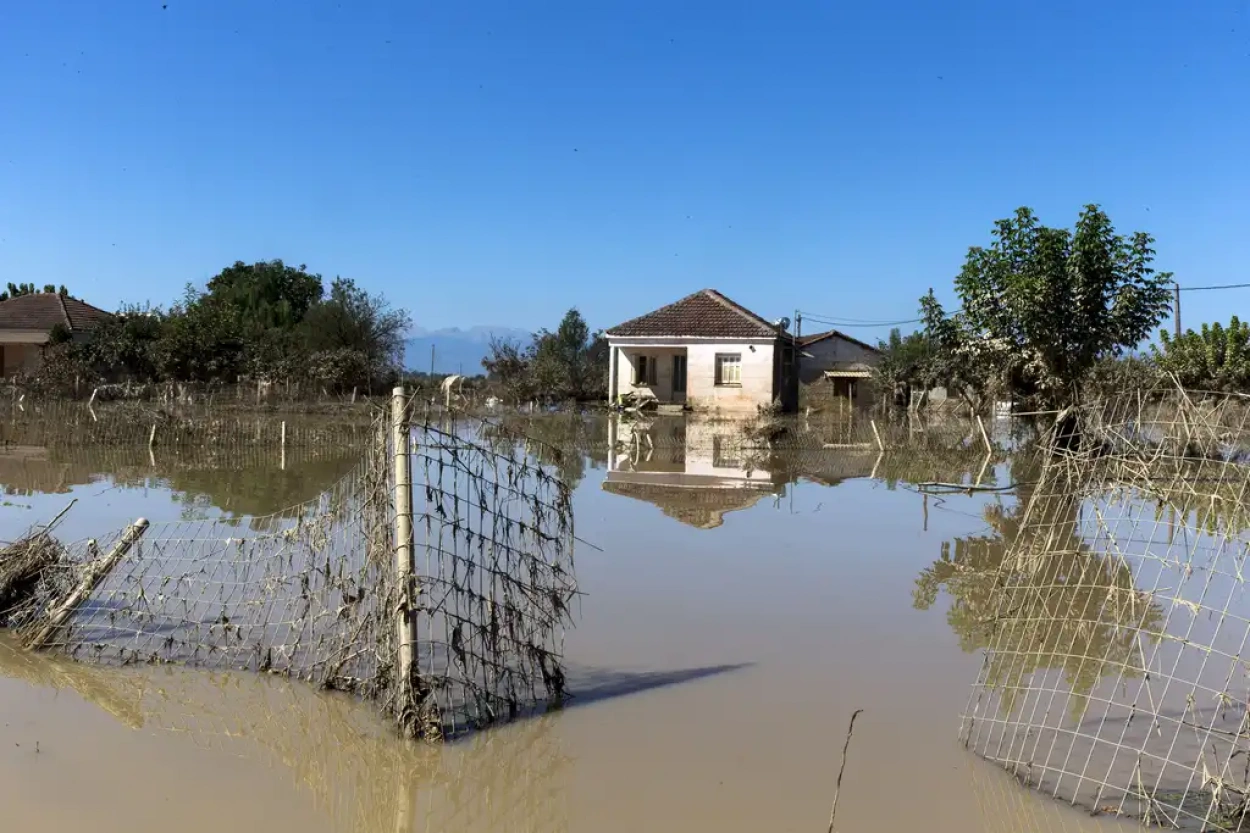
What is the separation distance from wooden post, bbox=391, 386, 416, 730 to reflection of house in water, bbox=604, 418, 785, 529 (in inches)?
270

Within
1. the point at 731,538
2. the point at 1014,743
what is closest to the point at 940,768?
the point at 1014,743

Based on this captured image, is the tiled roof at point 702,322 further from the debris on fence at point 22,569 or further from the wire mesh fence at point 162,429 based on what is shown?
the debris on fence at point 22,569

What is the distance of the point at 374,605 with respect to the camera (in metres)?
5.10

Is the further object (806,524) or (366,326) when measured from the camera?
(366,326)

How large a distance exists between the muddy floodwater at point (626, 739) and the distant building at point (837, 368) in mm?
28992

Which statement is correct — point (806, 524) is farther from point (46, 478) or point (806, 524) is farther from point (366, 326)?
point (366, 326)

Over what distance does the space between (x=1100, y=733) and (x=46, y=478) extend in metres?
14.0

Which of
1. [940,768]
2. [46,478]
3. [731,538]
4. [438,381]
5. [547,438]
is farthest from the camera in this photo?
[438,381]

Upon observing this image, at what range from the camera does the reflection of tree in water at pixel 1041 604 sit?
17.3 feet

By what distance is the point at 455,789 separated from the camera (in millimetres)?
4617

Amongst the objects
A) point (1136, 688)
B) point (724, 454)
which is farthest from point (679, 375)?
point (1136, 688)

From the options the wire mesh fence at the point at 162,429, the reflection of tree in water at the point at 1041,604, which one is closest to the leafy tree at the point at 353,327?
the wire mesh fence at the point at 162,429

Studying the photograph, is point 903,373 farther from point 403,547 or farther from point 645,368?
point 403,547

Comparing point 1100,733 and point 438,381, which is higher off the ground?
point 438,381
